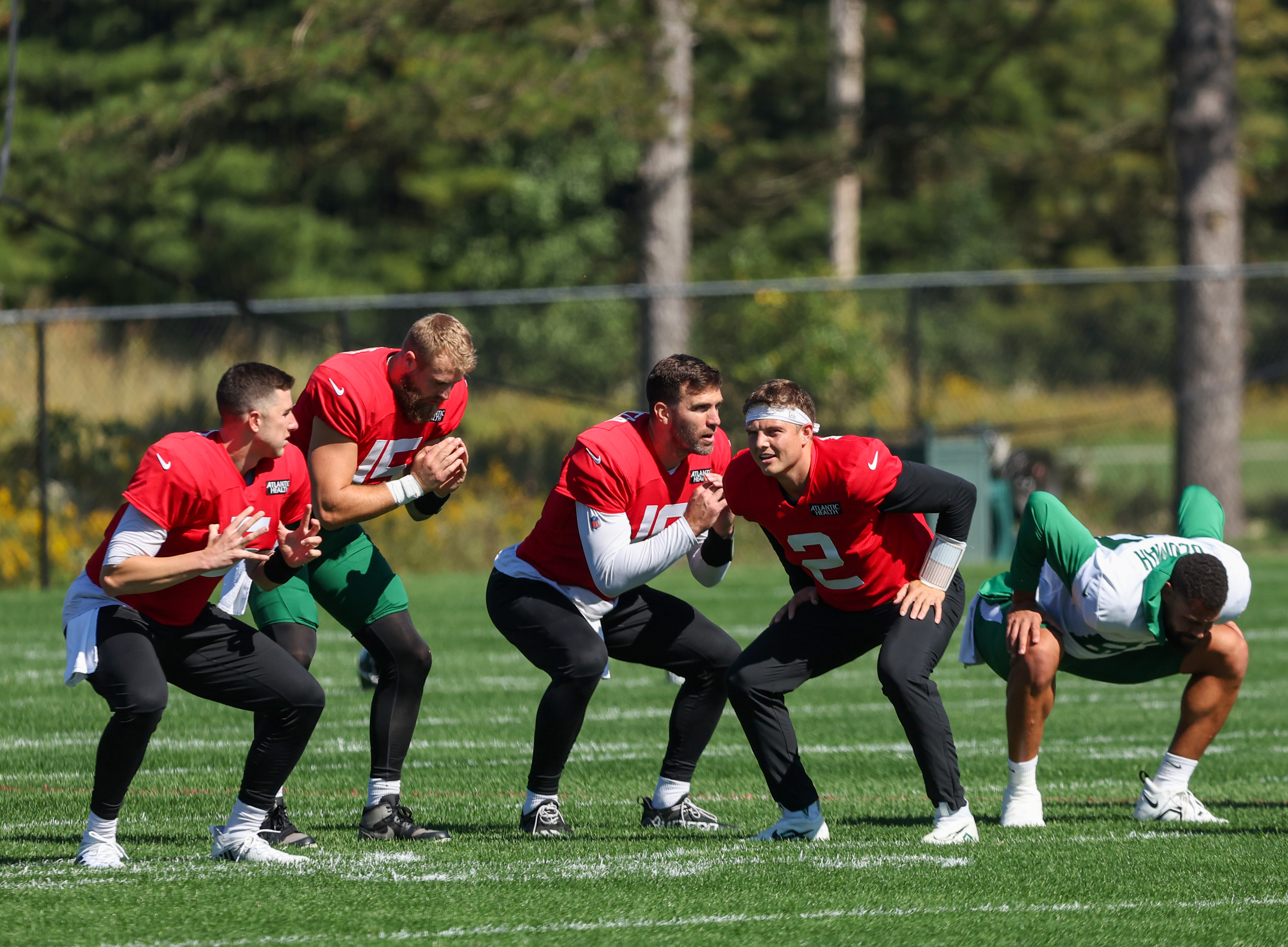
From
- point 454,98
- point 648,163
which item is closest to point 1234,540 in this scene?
point 648,163

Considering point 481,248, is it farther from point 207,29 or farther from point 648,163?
point 648,163

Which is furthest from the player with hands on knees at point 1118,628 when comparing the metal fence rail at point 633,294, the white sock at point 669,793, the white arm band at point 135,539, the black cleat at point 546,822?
the metal fence rail at point 633,294

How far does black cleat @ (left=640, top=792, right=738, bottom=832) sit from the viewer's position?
6.14m

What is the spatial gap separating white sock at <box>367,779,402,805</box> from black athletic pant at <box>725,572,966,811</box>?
1.22 meters

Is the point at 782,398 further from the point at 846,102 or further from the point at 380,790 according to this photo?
the point at 846,102

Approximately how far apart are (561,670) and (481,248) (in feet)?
69.4

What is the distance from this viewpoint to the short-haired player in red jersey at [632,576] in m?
5.80

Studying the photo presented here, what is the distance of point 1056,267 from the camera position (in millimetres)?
33844

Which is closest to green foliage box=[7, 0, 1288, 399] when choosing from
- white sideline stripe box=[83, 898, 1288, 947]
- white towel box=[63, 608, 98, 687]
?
white towel box=[63, 608, 98, 687]

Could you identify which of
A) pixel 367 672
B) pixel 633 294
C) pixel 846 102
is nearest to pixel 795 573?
pixel 367 672

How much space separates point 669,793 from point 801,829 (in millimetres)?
621

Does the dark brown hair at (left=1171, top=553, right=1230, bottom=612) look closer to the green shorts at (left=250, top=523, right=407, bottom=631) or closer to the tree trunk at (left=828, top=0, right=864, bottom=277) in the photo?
the green shorts at (left=250, top=523, right=407, bottom=631)

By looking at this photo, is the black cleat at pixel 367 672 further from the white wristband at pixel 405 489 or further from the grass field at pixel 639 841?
the white wristband at pixel 405 489

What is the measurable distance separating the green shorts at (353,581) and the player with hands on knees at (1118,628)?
85.9 inches
